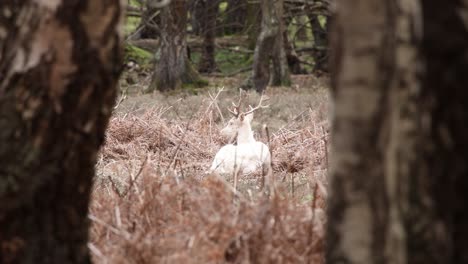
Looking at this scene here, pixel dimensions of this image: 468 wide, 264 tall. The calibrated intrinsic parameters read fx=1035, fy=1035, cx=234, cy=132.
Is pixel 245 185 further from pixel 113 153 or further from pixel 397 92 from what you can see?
pixel 397 92

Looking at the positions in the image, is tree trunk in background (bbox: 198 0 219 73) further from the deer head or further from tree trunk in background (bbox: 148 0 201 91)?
the deer head

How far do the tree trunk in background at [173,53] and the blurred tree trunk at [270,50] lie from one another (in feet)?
4.76

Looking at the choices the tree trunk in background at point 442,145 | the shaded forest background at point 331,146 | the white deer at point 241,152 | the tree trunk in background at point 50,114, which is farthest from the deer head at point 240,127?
the tree trunk in background at point 442,145

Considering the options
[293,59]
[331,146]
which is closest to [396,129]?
[331,146]

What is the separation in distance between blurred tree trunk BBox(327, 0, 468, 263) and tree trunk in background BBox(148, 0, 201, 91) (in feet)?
62.5

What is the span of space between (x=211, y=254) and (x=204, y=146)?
641 cm

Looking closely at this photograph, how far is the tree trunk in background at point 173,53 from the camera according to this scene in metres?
21.9

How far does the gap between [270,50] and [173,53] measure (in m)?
2.13

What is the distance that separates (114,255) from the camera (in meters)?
3.86

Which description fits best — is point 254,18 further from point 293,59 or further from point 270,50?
point 270,50

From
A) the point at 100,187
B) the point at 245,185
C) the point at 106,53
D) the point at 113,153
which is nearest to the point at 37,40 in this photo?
the point at 106,53

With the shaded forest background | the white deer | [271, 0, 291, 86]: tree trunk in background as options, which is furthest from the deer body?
[271, 0, 291, 86]: tree trunk in background

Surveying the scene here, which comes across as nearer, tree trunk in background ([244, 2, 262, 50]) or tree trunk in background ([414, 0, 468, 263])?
tree trunk in background ([414, 0, 468, 263])

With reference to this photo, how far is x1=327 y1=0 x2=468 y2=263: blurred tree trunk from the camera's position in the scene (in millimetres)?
2604
